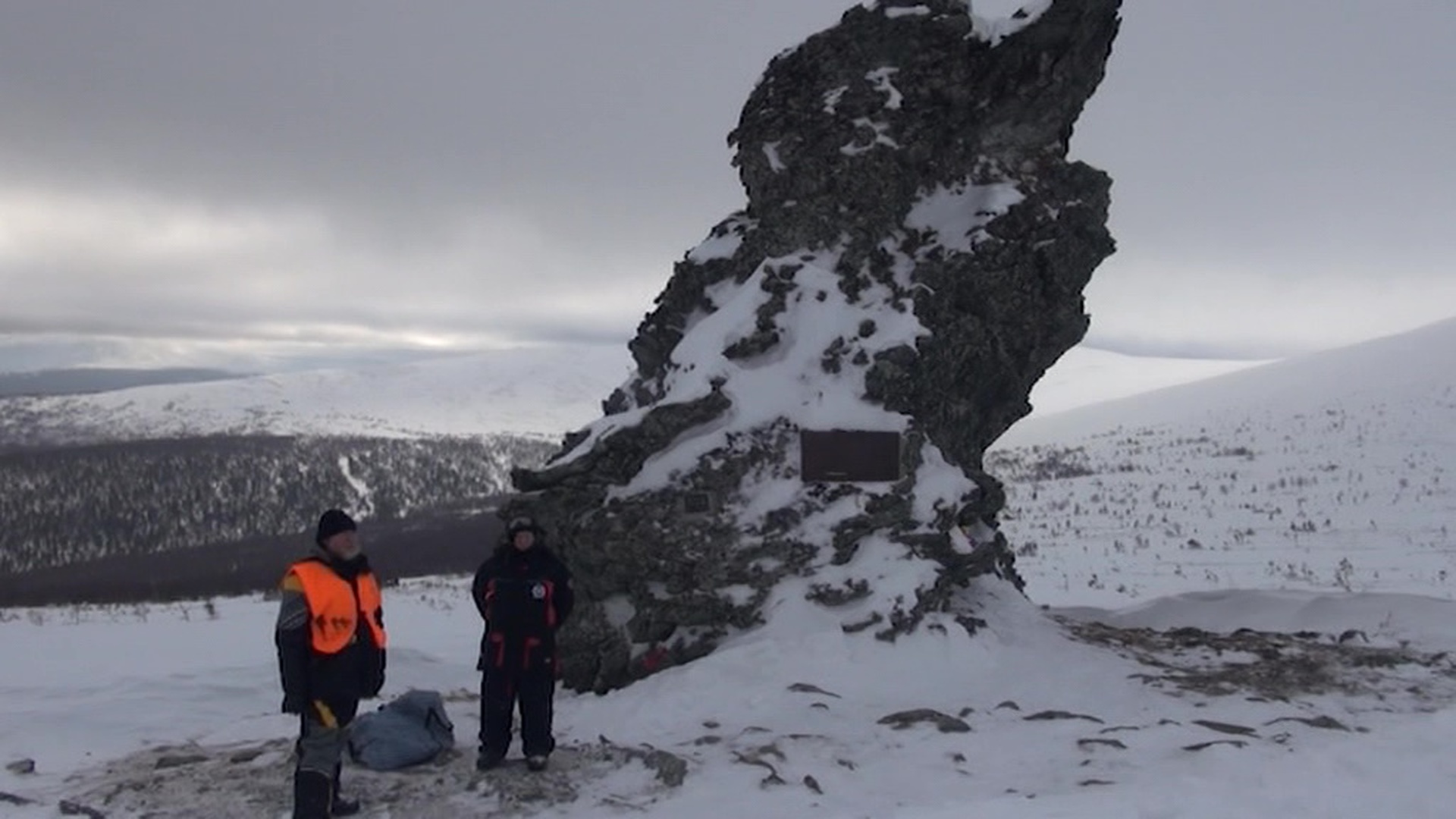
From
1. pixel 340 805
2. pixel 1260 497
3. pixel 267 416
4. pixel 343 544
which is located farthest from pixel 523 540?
pixel 267 416

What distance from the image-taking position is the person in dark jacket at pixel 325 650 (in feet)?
19.2

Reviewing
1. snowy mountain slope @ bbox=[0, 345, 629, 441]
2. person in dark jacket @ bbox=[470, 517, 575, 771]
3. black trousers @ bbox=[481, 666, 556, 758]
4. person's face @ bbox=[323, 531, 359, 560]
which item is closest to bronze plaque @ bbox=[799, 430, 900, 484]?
person in dark jacket @ bbox=[470, 517, 575, 771]

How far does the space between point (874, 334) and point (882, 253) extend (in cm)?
106

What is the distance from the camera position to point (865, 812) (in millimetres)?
5973

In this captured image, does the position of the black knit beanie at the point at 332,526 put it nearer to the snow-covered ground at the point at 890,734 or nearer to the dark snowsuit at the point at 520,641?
the dark snowsuit at the point at 520,641

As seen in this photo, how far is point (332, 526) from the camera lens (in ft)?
19.7

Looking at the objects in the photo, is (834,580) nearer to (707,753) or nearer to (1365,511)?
(707,753)

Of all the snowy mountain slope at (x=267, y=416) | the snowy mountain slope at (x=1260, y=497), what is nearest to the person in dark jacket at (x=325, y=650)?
the snowy mountain slope at (x=1260, y=497)

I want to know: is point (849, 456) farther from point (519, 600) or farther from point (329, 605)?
point (329, 605)

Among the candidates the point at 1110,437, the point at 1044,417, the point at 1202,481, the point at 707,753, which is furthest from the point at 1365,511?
the point at 1044,417

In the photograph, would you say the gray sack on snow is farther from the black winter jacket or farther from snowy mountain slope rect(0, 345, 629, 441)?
snowy mountain slope rect(0, 345, 629, 441)

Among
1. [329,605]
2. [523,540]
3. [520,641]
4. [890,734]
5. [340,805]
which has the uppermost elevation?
[523,540]

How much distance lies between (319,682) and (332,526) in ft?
2.96

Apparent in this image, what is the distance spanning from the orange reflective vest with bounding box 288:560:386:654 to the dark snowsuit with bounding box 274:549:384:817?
0.08 feet
